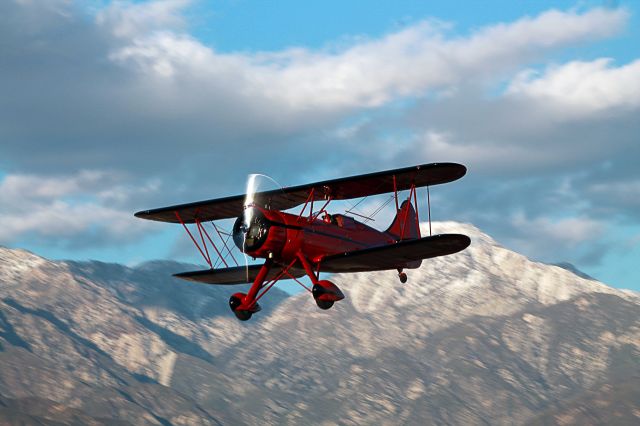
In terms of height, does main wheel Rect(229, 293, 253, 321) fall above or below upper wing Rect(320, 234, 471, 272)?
below

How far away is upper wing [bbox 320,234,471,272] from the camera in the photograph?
114 feet

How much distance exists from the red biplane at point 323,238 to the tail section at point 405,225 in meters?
4.23

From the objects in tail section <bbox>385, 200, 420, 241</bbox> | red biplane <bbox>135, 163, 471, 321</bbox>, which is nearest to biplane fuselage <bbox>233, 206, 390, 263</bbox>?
red biplane <bbox>135, 163, 471, 321</bbox>

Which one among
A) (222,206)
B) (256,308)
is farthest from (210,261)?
(256,308)

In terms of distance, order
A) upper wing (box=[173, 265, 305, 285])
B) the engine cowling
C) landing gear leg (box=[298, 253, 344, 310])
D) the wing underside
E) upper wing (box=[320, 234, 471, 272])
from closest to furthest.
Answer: upper wing (box=[320, 234, 471, 272])
the wing underside
landing gear leg (box=[298, 253, 344, 310])
the engine cowling
upper wing (box=[173, 265, 305, 285])

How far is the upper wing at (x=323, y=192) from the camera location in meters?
38.1

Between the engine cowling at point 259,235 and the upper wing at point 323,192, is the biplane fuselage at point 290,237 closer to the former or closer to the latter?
the engine cowling at point 259,235

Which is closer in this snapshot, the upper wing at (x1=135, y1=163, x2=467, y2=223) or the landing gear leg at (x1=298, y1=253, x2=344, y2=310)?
the landing gear leg at (x1=298, y1=253, x2=344, y2=310)

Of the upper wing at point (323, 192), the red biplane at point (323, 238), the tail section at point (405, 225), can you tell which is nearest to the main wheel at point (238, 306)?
the red biplane at point (323, 238)

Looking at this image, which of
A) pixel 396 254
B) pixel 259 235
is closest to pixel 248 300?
pixel 259 235

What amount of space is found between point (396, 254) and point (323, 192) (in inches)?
192

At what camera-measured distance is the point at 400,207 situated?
4850 cm

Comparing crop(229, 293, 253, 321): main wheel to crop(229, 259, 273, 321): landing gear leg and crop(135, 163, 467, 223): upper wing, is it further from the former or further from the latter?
crop(135, 163, 467, 223): upper wing

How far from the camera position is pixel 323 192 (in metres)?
40.2
